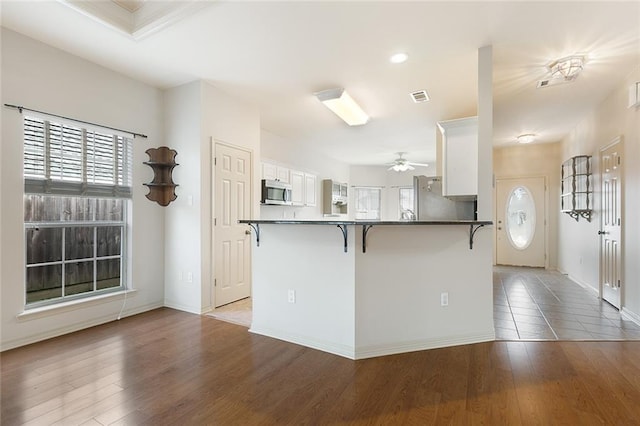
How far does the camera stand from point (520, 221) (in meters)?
6.91

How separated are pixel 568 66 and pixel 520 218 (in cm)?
454

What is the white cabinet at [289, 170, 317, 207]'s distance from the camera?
6500mm

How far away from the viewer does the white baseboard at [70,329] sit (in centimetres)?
272

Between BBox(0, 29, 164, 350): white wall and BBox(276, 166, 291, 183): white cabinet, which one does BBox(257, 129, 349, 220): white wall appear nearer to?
BBox(276, 166, 291, 183): white cabinet

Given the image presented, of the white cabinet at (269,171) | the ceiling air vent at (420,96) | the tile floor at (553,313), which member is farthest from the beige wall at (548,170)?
the white cabinet at (269,171)

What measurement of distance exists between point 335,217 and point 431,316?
558cm

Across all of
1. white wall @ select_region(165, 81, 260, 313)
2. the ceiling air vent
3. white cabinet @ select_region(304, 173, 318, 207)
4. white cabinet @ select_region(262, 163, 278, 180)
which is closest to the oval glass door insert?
the ceiling air vent

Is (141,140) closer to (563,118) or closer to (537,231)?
(563,118)

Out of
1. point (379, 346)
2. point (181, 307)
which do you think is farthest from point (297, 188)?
point (379, 346)

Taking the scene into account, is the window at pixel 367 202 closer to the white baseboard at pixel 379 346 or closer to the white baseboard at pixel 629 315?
the white baseboard at pixel 629 315

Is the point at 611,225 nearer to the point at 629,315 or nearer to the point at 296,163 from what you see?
the point at 629,315

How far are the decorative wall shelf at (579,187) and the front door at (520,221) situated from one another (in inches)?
49.5

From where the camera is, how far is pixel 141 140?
374 centimetres

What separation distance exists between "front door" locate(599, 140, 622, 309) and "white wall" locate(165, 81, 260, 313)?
4781mm
